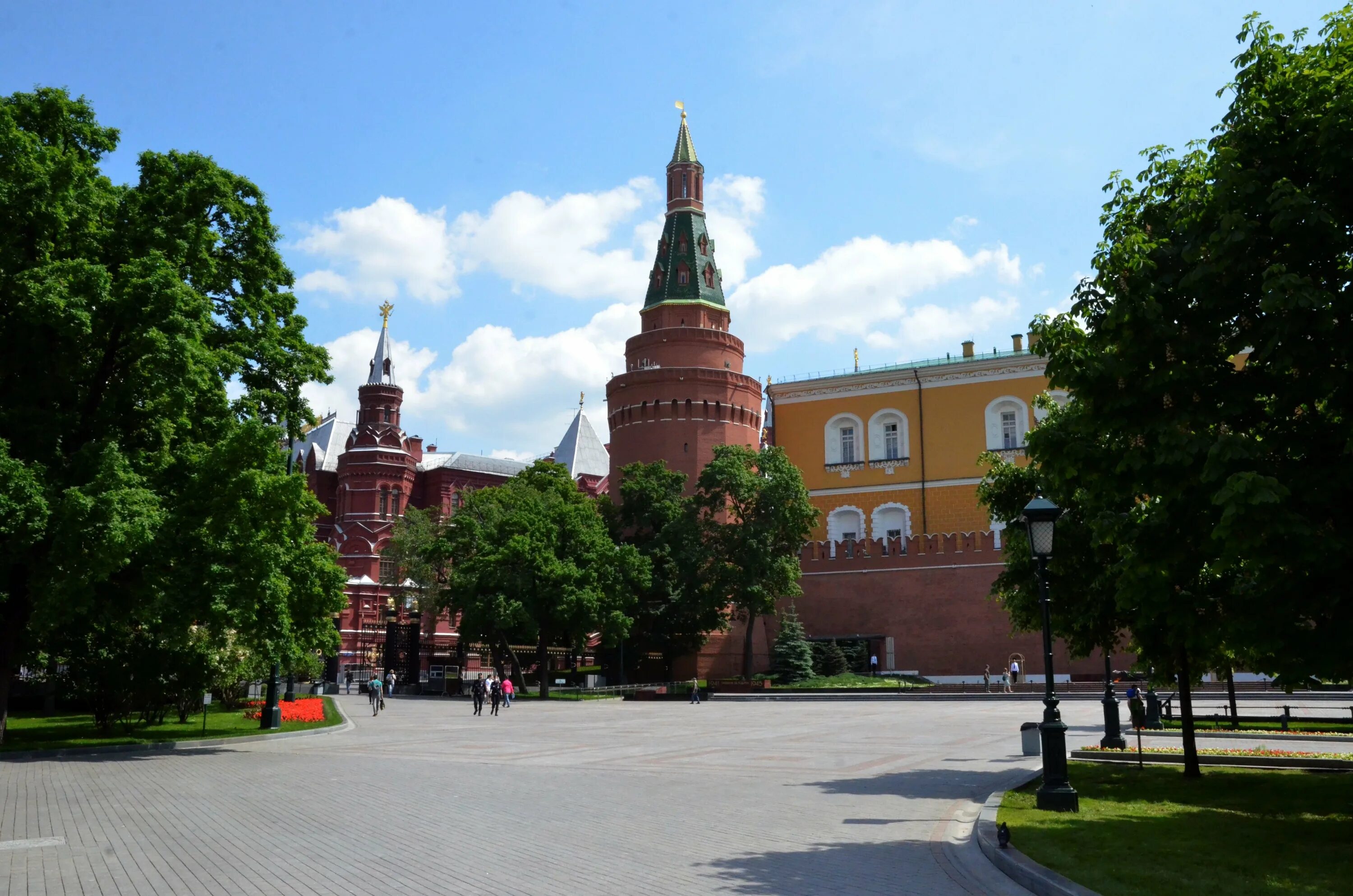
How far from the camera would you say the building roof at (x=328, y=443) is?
8069 centimetres

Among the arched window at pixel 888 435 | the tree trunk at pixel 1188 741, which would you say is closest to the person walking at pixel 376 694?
the tree trunk at pixel 1188 741

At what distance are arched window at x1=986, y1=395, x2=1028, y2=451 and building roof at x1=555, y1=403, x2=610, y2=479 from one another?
40.1 meters

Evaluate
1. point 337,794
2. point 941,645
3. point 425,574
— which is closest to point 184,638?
point 337,794

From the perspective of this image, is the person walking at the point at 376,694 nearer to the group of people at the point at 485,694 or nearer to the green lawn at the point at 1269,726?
the group of people at the point at 485,694

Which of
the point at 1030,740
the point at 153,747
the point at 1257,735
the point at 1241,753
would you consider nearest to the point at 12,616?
the point at 153,747

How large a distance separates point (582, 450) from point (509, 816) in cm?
8005

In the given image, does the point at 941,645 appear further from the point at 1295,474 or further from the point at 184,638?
the point at 1295,474

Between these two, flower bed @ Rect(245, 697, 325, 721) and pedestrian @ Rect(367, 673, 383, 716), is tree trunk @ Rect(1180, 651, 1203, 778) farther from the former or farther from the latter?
pedestrian @ Rect(367, 673, 383, 716)

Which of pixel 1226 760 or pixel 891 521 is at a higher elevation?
pixel 891 521

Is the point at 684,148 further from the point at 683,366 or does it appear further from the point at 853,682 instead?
the point at 853,682

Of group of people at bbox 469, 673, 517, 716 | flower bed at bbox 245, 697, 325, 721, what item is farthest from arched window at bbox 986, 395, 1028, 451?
flower bed at bbox 245, 697, 325, 721

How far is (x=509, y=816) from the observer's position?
1102cm

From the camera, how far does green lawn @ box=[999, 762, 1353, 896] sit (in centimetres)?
786

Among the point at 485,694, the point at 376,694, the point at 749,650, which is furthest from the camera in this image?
the point at 749,650
